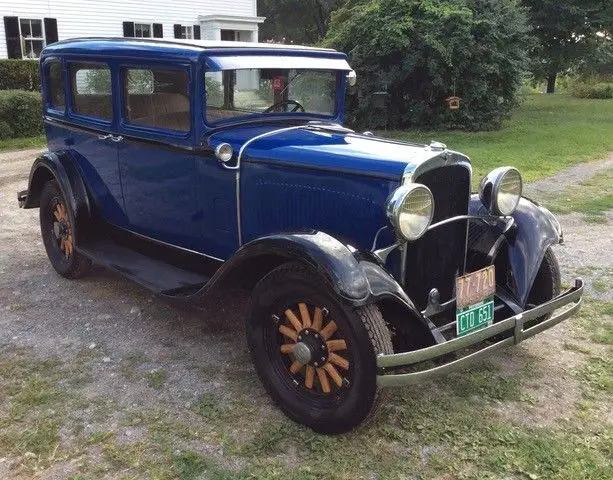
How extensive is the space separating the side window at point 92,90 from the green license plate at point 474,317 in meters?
2.77

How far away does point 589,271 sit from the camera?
514 centimetres

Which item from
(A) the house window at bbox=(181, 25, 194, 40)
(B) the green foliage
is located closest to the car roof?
(B) the green foliage

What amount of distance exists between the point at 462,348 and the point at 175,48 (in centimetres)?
242

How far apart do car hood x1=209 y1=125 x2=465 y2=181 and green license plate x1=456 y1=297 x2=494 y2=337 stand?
758 mm

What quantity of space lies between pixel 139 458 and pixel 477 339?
167 cm

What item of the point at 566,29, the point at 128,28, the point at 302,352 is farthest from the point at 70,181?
the point at 128,28

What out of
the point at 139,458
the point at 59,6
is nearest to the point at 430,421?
the point at 139,458

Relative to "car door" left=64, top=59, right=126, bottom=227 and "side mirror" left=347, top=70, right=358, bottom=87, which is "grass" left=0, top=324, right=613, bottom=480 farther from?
"side mirror" left=347, top=70, right=358, bottom=87

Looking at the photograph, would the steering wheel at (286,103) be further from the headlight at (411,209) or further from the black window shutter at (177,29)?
the black window shutter at (177,29)

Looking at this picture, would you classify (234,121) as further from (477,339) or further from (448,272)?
(477,339)

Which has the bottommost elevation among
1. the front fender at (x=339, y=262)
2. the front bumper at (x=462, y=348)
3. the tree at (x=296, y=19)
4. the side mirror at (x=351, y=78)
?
the front bumper at (x=462, y=348)

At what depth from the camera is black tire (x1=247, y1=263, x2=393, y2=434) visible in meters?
2.77

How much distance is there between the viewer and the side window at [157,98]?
3.81 meters

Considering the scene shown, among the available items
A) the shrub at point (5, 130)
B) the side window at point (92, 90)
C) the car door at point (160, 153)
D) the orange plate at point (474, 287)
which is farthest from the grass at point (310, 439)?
the shrub at point (5, 130)
